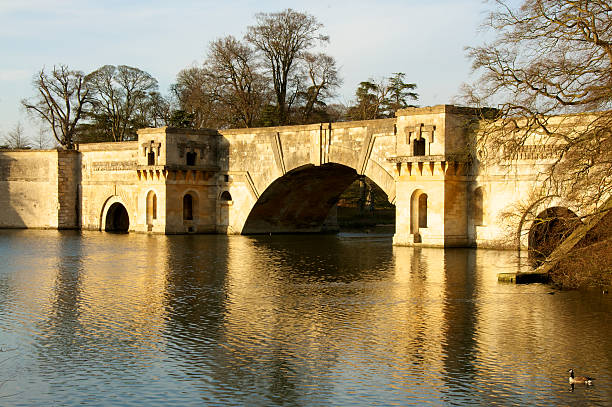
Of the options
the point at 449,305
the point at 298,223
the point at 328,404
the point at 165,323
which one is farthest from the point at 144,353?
the point at 298,223

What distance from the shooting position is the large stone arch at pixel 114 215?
45.8 metres

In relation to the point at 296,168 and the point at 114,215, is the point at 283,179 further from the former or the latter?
the point at 114,215

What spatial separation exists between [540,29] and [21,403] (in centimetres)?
1332

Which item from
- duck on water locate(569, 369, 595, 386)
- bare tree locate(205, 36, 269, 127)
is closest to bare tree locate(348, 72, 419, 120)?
bare tree locate(205, 36, 269, 127)

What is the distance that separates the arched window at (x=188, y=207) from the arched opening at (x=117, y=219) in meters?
5.46

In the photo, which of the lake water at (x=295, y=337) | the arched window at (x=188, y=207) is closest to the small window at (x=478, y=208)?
the lake water at (x=295, y=337)

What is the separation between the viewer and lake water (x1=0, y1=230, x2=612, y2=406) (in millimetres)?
9836

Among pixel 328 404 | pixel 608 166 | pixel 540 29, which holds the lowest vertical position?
pixel 328 404

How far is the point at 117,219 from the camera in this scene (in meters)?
47.9

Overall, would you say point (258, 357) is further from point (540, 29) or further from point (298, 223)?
point (298, 223)

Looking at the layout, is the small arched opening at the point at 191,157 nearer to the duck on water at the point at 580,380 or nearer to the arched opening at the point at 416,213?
the arched opening at the point at 416,213

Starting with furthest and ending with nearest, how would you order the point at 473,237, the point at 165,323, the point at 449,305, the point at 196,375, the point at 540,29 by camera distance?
the point at 473,237 < the point at 540,29 < the point at 449,305 < the point at 165,323 < the point at 196,375

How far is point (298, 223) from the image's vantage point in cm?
4359

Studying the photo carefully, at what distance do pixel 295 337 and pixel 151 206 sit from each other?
30.1 metres
